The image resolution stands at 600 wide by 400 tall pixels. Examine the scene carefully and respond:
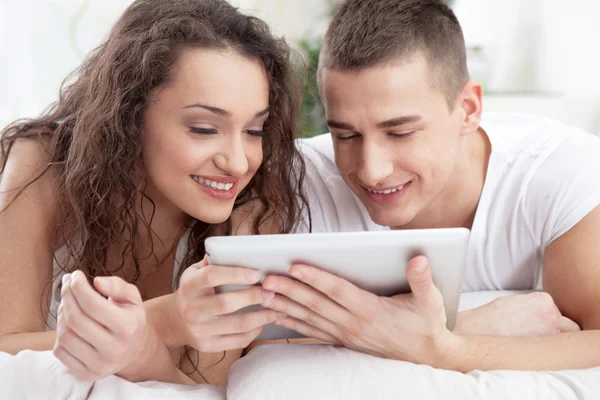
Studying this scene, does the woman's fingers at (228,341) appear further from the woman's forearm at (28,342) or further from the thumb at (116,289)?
the woman's forearm at (28,342)

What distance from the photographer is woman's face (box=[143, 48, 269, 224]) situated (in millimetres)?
1837

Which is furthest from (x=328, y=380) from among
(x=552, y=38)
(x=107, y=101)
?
(x=552, y=38)

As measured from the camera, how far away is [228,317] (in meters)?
1.55

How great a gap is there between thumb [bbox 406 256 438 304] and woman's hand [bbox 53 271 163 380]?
1.77 ft

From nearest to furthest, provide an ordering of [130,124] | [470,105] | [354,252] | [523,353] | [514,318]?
[354,252]
[523,353]
[514,318]
[130,124]
[470,105]

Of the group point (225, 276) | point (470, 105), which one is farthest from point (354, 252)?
point (470, 105)

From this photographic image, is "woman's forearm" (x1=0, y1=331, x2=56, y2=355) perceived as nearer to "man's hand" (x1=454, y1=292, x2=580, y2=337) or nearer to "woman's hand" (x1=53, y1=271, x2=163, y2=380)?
"woman's hand" (x1=53, y1=271, x2=163, y2=380)

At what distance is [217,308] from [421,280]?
0.41 m

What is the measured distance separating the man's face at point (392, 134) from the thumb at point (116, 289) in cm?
74

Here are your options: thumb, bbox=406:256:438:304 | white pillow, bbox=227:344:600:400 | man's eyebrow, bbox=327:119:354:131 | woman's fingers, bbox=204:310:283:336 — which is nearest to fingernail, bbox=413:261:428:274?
thumb, bbox=406:256:438:304

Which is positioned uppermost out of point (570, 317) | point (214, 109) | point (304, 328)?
Answer: point (214, 109)

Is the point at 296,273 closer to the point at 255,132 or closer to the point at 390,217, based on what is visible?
the point at 255,132

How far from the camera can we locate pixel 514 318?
1797 mm

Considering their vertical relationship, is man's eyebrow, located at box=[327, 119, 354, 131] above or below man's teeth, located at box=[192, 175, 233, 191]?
above
